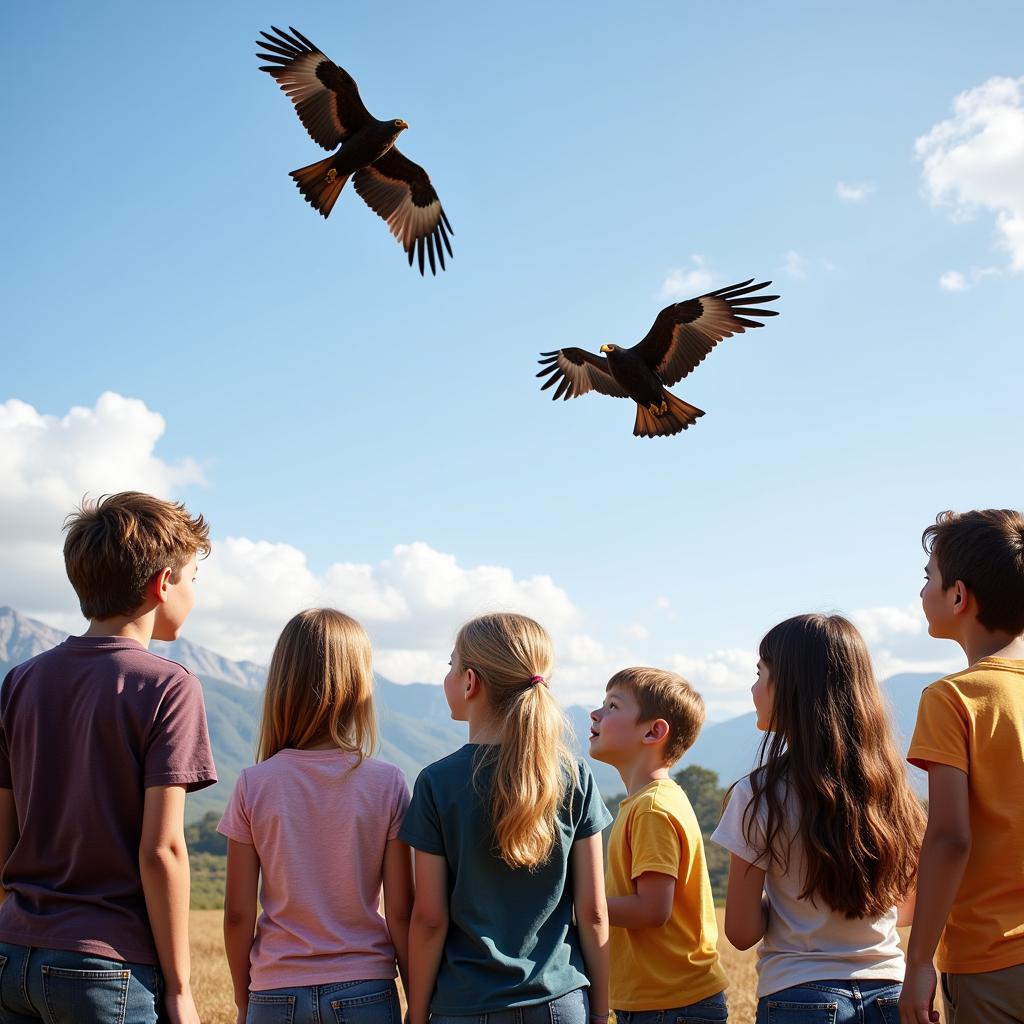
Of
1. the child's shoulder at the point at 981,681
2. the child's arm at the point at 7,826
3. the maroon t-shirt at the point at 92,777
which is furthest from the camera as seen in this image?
the child's arm at the point at 7,826

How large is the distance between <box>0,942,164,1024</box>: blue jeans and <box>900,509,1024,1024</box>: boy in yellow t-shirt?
2028 millimetres

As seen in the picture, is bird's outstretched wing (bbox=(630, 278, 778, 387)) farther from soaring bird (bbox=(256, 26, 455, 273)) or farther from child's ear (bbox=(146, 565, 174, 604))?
child's ear (bbox=(146, 565, 174, 604))

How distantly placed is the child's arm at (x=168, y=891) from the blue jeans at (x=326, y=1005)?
21 centimetres

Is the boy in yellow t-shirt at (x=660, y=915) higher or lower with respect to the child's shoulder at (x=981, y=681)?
lower

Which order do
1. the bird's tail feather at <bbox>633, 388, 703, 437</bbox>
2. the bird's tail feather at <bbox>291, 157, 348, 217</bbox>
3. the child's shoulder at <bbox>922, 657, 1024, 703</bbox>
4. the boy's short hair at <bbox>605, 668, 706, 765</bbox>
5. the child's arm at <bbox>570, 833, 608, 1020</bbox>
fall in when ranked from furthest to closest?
the bird's tail feather at <bbox>633, 388, 703, 437</bbox>
the bird's tail feather at <bbox>291, 157, 348, 217</bbox>
the boy's short hair at <bbox>605, 668, 706, 765</bbox>
the child's arm at <bbox>570, 833, 608, 1020</bbox>
the child's shoulder at <bbox>922, 657, 1024, 703</bbox>

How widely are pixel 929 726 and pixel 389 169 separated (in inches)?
348

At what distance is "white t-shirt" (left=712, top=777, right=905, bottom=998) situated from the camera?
3.12m

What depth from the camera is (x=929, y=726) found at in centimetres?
294

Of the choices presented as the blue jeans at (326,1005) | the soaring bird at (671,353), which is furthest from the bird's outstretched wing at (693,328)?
the blue jeans at (326,1005)

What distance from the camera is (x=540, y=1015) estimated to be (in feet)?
9.84

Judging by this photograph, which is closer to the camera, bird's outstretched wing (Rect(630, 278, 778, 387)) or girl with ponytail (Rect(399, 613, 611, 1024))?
girl with ponytail (Rect(399, 613, 611, 1024))

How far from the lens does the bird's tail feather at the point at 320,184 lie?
9102 millimetres

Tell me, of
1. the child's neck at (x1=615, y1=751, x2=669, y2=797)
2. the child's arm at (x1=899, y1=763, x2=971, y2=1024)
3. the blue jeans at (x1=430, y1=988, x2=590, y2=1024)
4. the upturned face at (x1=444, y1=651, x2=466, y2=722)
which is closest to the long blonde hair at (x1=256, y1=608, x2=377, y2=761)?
the upturned face at (x1=444, y1=651, x2=466, y2=722)

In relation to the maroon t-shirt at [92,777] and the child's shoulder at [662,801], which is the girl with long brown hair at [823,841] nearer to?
the child's shoulder at [662,801]
